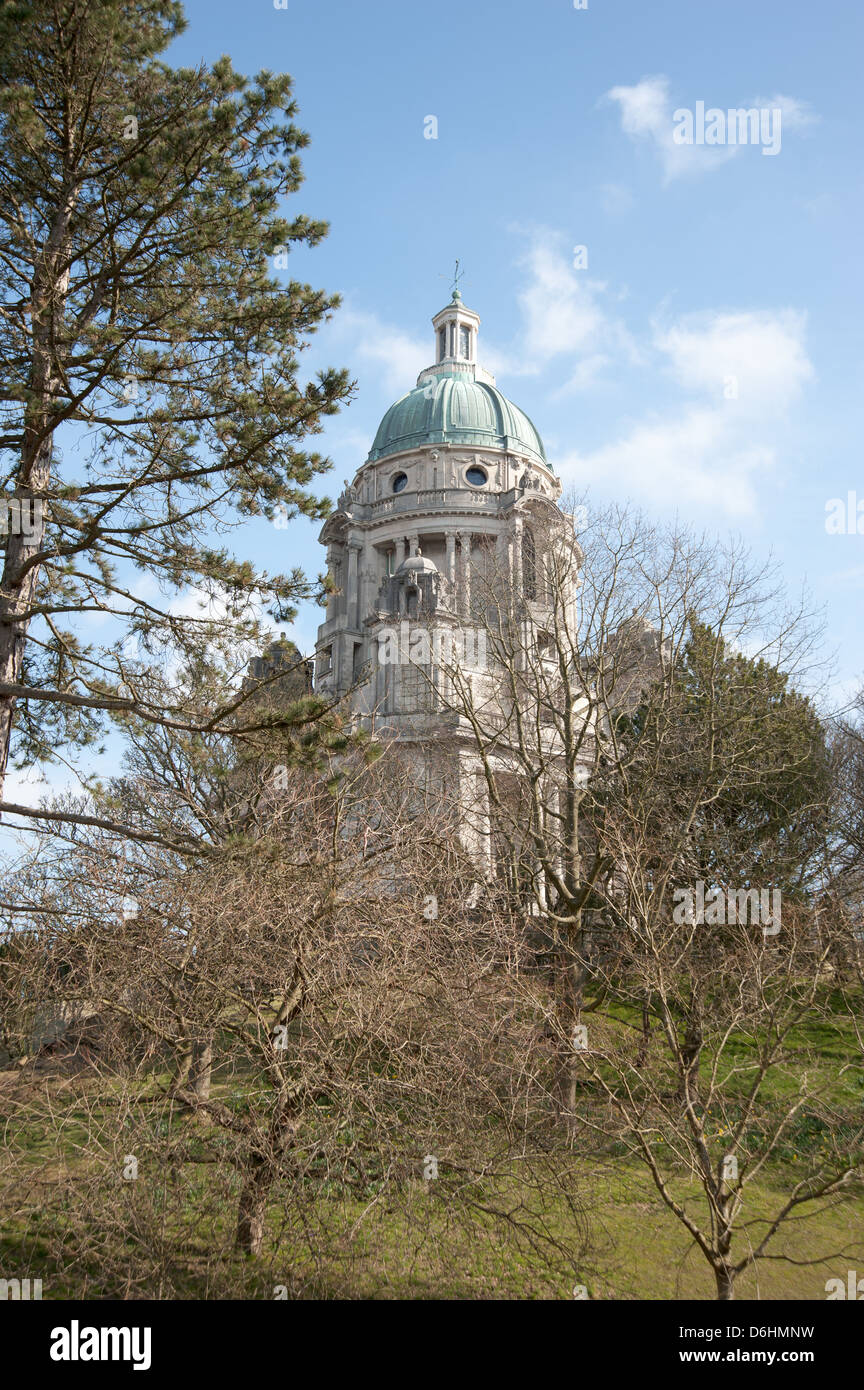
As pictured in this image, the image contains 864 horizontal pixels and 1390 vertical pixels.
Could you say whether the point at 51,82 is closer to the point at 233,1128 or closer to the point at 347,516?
the point at 233,1128

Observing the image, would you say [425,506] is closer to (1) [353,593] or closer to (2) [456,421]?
(1) [353,593]

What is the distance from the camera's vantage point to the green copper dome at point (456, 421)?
56.1 metres

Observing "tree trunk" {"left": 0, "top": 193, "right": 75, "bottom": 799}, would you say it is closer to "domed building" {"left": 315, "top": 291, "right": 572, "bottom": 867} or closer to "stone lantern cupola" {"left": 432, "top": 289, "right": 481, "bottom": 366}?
"domed building" {"left": 315, "top": 291, "right": 572, "bottom": 867}

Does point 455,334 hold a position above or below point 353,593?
above

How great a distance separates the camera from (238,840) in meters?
9.65

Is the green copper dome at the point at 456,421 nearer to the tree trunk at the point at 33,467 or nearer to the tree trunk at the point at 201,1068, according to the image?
the tree trunk at the point at 33,467


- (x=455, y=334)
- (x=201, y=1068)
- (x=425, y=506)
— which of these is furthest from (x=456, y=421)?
(x=201, y=1068)

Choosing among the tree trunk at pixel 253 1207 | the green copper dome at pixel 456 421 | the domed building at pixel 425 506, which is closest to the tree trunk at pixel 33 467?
the tree trunk at pixel 253 1207

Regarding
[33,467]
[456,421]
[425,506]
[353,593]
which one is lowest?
[33,467]

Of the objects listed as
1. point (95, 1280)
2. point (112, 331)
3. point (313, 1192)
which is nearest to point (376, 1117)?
point (313, 1192)

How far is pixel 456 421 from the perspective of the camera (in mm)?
56906

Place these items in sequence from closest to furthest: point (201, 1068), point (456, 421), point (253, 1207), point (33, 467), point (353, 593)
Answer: point (253, 1207) < point (201, 1068) < point (33, 467) < point (353, 593) < point (456, 421)
